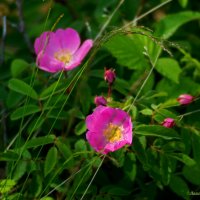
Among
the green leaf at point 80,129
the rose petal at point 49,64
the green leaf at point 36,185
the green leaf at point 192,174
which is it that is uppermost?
the rose petal at point 49,64

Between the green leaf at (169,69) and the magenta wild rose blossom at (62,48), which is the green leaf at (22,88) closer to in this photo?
the magenta wild rose blossom at (62,48)

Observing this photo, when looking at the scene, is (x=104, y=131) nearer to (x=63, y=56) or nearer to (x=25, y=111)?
(x=25, y=111)

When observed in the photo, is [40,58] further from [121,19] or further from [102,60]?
[121,19]

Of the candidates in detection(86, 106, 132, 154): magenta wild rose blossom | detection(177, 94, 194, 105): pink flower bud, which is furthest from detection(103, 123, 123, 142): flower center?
detection(177, 94, 194, 105): pink flower bud

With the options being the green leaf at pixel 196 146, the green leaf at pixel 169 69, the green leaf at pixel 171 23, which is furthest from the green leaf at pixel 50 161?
the green leaf at pixel 171 23

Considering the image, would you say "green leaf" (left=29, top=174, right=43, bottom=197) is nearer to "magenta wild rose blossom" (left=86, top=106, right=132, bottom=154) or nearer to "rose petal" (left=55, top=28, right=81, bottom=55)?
"magenta wild rose blossom" (left=86, top=106, right=132, bottom=154)

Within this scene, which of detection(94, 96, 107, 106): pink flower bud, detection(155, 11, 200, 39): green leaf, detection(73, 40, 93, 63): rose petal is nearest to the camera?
detection(94, 96, 107, 106): pink flower bud
